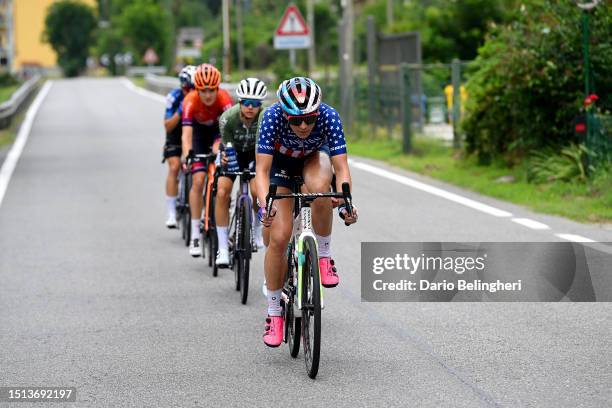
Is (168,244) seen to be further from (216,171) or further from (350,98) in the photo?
(350,98)

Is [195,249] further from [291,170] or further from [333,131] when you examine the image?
[333,131]

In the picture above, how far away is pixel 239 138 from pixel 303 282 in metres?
3.14

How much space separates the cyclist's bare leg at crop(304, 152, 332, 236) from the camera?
768 centimetres

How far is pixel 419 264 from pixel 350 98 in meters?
16.0

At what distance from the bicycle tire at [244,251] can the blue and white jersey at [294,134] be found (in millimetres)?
2169

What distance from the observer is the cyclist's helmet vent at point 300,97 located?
7.17 metres

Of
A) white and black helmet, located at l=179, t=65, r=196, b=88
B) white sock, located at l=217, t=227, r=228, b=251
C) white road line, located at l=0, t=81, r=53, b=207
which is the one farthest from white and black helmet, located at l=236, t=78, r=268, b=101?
white road line, located at l=0, t=81, r=53, b=207

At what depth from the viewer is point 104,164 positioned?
2303cm

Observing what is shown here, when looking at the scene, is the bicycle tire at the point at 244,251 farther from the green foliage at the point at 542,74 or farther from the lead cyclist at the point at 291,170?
the green foliage at the point at 542,74

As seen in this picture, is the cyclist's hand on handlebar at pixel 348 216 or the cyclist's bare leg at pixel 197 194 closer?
the cyclist's hand on handlebar at pixel 348 216

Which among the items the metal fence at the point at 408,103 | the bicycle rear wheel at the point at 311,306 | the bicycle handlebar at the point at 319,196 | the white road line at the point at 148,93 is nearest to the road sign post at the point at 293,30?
the metal fence at the point at 408,103

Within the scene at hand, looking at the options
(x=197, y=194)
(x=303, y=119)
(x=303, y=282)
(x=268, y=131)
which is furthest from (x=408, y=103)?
(x=303, y=282)

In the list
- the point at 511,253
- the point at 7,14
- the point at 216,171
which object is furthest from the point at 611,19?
the point at 7,14

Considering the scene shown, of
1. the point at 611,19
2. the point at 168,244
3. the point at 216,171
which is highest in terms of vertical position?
the point at 611,19
